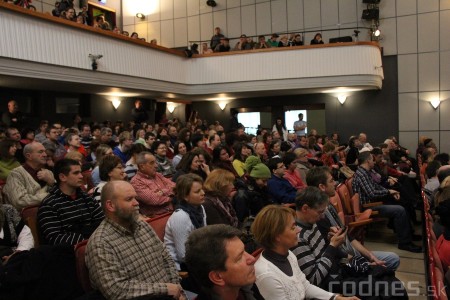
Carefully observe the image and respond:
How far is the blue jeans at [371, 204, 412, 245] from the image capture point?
4703 millimetres

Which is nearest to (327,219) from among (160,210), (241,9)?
(160,210)

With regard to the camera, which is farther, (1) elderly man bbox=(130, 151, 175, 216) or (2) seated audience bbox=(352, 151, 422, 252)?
(2) seated audience bbox=(352, 151, 422, 252)

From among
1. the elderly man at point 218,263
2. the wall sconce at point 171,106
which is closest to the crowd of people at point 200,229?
the elderly man at point 218,263

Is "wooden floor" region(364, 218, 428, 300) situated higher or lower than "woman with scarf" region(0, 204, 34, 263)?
lower

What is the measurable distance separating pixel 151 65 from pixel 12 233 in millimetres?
7649

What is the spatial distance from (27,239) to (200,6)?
1240 centimetres

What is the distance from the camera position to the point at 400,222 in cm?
475

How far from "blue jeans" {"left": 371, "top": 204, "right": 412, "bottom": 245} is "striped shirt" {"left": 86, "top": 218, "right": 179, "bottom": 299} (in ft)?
10.6

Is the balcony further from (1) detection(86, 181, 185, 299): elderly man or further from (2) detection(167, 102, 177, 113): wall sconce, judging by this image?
(1) detection(86, 181, 185, 299): elderly man

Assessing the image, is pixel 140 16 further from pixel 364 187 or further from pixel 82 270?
pixel 82 270

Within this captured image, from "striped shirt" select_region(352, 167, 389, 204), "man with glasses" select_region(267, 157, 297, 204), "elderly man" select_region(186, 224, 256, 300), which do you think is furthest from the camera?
"striped shirt" select_region(352, 167, 389, 204)

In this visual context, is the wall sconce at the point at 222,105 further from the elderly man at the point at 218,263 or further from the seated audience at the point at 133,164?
the elderly man at the point at 218,263

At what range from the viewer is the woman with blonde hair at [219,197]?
3267 millimetres

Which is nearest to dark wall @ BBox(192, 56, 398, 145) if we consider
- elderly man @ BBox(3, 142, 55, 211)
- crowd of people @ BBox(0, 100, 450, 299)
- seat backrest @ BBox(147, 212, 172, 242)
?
crowd of people @ BBox(0, 100, 450, 299)
